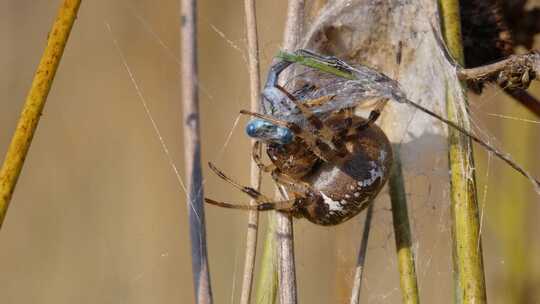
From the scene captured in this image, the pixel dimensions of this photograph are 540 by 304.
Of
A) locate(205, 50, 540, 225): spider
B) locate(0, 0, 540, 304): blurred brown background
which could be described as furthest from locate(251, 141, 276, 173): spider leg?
locate(0, 0, 540, 304): blurred brown background

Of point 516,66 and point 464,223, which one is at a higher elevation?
point 516,66

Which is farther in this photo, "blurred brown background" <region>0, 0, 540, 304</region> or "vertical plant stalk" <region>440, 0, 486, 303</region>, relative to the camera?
"blurred brown background" <region>0, 0, 540, 304</region>

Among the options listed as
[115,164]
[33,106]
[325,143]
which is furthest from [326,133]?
[115,164]

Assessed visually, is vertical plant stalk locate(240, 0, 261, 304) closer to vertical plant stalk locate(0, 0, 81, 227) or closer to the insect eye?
the insect eye

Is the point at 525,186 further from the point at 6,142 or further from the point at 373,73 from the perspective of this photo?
the point at 6,142

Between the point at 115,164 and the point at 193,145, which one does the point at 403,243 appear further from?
the point at 115,164

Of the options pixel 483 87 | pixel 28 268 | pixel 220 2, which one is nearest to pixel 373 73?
pixel 483 87

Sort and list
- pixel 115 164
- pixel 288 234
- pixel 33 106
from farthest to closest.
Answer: pixel 115 164 < pixel 288 234 < pixel 33 106
